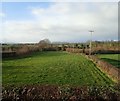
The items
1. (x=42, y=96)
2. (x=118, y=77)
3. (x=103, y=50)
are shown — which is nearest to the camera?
(x=42, y=96)

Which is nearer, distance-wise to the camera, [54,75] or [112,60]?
[54,75]

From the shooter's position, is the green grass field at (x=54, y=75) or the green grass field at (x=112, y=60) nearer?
the green grass field at (x=54, y=75)

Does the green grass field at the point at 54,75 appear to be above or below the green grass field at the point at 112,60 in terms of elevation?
above

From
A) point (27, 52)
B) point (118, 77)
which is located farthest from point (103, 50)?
point (118, 77)

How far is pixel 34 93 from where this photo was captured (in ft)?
28.1

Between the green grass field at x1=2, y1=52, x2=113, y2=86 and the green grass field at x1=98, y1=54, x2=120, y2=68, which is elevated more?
the green grass field at x1=2, y1=52, x2=113, y2=86

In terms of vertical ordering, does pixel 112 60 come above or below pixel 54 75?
below

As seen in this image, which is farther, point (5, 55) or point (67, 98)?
point (5, 55)

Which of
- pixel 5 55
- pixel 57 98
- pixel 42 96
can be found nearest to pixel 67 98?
pixel 57 98

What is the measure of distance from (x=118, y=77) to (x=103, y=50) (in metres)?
41.5

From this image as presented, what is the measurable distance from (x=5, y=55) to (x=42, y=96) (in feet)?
92.2

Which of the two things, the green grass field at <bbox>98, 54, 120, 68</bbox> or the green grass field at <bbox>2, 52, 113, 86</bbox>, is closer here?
the green grass field at <bbox>2, 52, 113, 86</bbox>

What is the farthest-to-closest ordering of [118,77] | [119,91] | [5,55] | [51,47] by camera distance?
[51,47]
[5,55]
[118,77]
[119,91]

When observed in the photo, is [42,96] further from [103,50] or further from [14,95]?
[103,50]
